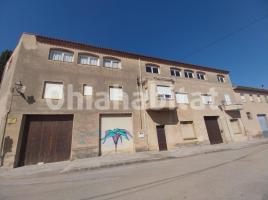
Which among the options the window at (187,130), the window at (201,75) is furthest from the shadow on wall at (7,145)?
the window at (201,75)

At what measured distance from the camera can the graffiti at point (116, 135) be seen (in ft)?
40.3

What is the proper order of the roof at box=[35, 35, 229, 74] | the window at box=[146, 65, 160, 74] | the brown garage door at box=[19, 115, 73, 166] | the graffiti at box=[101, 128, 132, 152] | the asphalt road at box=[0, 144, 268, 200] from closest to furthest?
1. the asphalt road at box=[0, 144, 268, 200]
2. the brown garage door at box=[19, 115, 73, 166]
3. the graffiti at box=[101, 128, 132, 152]
4. the roof at box=[35, 35, 229, 74]
5. the window at box=[146, 65, 160, 74]

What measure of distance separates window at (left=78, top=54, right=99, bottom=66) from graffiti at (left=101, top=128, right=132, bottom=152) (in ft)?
21.2

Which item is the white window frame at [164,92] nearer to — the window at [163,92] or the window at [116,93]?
the window at [163,92]

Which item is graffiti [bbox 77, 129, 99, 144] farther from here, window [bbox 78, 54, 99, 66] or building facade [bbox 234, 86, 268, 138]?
building facade [bbox 234, 86, 268, 138]

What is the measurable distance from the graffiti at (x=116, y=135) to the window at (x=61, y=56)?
23.6ft

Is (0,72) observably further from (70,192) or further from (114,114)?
(70,192)

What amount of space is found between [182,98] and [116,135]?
29.0 ft

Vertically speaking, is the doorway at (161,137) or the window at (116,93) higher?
the window at (116,93)

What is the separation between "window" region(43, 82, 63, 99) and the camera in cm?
1114

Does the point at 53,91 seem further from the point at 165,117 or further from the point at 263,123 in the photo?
the point at 263,123

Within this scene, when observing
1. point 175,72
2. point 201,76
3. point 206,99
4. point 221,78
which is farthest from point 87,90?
point 221,78

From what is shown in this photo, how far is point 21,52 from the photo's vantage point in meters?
11.1

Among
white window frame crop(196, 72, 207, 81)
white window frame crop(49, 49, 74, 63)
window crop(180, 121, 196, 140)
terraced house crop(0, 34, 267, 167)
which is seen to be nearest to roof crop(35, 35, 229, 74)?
terraced house crop(0, 34, 267, 167)
